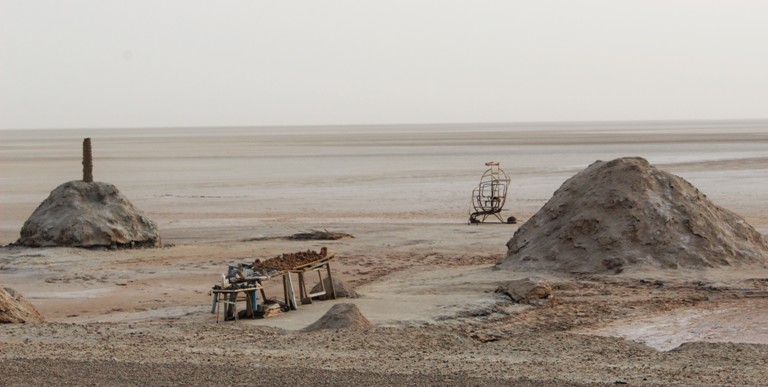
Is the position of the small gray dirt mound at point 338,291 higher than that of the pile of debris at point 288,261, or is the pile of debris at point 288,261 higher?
the pile of debris at point 288,261

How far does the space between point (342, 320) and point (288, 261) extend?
100 inches

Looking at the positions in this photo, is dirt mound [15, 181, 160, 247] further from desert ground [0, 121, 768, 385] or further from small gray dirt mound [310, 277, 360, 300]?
small gray dirt mound [310, 277, 360, 300]

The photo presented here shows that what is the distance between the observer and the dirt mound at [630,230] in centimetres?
1764

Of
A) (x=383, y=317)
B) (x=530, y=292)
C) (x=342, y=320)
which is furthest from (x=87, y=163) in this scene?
(x=342, y=320)

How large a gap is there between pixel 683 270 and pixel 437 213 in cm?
1390

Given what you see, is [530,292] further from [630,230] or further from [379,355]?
[379,355]

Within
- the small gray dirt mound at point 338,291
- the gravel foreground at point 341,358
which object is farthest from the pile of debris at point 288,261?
the gravel foreground at point 341,358

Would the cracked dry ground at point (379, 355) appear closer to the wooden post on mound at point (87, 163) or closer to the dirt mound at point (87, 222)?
the dirt mound at point (87, 222)

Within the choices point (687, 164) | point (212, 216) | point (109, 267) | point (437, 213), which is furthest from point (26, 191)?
point (687, 164)

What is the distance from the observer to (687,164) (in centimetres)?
5541

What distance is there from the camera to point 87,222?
2191 centimetres

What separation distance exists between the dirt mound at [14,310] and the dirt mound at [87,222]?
7.82 meters

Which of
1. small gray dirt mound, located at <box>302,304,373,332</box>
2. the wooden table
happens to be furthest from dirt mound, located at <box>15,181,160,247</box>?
small gray dirt mound, located at <box>302,304,373,332</box>

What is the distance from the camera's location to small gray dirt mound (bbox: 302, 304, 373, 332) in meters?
12.7
